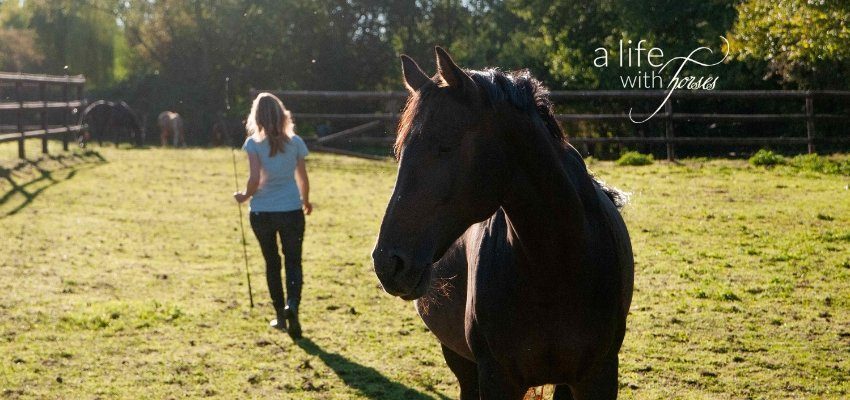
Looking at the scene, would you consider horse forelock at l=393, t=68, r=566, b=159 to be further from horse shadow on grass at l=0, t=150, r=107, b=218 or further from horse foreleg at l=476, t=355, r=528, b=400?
horse shadow on grass at l=0, t=150, r=107, b=218

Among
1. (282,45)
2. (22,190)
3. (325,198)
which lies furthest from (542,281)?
(282,45)

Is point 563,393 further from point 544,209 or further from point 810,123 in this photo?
point 810,123

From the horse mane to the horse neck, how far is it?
53 millimetres

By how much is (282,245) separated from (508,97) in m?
4.77

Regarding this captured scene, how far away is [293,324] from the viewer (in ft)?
23.5

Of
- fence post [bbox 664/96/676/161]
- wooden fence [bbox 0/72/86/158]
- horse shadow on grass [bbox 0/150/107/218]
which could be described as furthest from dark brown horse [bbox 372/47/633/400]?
wooden fence [bbox 0/72/86/158]

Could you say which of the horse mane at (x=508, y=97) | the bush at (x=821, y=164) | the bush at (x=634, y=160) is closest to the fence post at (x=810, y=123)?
the bush at (x=821, y=164)

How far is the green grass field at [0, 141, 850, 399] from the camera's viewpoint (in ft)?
19.3

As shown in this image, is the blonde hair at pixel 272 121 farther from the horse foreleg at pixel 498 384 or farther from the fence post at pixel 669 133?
the fence post at pixel 669 133

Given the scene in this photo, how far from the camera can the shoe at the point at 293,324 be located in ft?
23.5

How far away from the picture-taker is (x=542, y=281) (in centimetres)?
313

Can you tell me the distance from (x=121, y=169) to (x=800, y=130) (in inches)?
557

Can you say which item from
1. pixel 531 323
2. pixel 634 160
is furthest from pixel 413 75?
pixel 634 160

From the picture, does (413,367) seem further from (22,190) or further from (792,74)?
(792,74)
